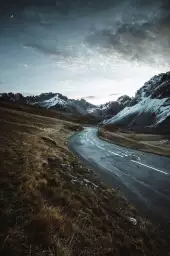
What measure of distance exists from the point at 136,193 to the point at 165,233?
4141mm

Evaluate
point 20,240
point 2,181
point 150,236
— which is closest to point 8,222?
point 20,240

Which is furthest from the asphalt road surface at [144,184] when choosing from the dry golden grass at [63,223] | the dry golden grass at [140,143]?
the dry golden grass at [140,143]

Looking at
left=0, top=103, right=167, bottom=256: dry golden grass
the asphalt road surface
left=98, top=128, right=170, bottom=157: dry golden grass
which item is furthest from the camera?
left=98, top=128, right=170, bottom=157: dry golden grass

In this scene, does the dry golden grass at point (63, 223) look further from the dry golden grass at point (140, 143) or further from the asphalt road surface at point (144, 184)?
the dry golden grass at point (140, 143)

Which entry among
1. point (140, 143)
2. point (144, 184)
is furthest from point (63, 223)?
point (140, 143)

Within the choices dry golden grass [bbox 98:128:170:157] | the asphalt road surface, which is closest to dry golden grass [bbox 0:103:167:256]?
the asphalt road surface

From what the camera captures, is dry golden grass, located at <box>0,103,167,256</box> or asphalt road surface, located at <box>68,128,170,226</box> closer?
dry golden grass, located at <box>0,103,167,256</box>

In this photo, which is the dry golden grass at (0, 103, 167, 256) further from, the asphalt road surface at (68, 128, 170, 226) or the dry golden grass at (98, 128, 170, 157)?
the dry golden grass at (98, 128, 170, 157)

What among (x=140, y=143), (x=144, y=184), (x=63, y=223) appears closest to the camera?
(x=63, y=223)

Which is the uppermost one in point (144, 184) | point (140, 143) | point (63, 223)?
point (63, 223)

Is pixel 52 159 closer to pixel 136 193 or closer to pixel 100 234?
pixel 136 193

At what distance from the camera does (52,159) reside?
15.7 metres

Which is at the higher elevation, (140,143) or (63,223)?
(63,223)

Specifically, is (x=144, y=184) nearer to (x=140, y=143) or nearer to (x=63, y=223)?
(x=63, y=223)
